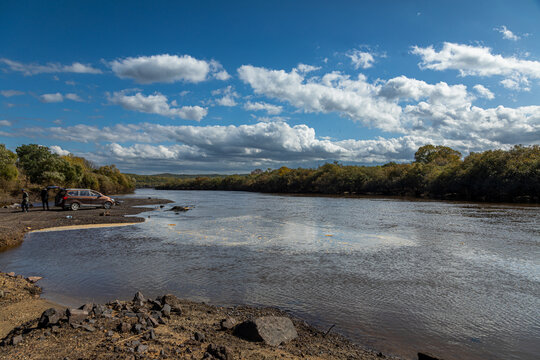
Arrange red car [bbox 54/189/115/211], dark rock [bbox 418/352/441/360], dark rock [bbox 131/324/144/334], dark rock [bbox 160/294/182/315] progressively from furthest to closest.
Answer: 1. red car [bbox 54/189/115/211]
2. dark rock [bbox 160/294/182/315]
3. dark rock [bbox 131/324/144/334]
4. dark rock [bbox 418/352/441/360]

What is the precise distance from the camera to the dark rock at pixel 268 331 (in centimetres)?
619

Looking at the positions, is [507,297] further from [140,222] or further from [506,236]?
[140,222]

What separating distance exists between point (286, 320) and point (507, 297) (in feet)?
23.9

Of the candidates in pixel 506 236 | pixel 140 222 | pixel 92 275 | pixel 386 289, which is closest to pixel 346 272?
pixel 386 289

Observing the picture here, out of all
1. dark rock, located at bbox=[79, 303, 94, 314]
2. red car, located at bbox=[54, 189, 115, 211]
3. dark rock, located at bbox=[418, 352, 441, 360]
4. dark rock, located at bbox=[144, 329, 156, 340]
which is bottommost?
dark rock, located at bbox=[418, 352, 441, 360]

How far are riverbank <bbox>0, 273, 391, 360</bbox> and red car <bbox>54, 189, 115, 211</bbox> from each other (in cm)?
2892

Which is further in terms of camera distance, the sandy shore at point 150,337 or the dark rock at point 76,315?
the dark rock at point 76,315

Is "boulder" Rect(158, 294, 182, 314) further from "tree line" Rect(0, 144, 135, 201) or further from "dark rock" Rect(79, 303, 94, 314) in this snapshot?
"tree line" Rect(0, 144, 135, 201)

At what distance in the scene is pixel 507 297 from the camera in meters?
9.79

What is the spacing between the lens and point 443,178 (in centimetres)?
7688

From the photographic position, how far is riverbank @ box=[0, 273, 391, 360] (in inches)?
215

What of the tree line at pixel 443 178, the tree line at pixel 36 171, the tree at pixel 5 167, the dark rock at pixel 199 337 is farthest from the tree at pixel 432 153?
the dark rock at pixel 199 337

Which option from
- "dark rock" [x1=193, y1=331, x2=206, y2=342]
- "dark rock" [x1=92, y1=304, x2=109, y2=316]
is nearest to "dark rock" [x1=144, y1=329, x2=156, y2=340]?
"dark rock" [x1=193, y1=331, x2=206, y2=342]

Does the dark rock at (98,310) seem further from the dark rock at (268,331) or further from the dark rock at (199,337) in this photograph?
the dark rock at (268,331)
